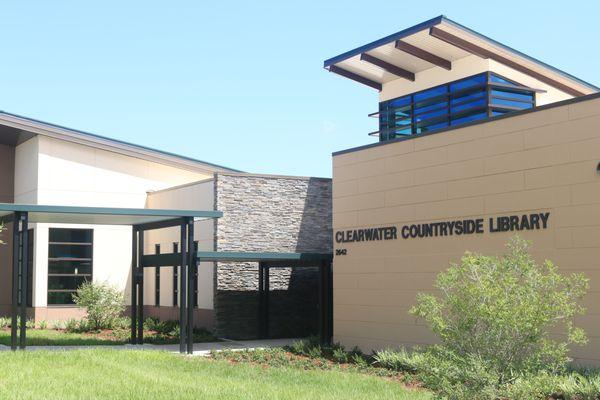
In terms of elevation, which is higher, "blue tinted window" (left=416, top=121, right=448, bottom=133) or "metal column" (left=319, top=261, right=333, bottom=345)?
"blue tinted window" (left=416, top=121, right=448, bottom=133)

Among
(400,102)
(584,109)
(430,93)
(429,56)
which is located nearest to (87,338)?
(400,102)

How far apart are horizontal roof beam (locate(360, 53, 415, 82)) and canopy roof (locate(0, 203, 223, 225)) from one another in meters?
7.38

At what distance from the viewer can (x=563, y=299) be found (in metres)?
10.0

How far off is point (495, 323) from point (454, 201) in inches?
304

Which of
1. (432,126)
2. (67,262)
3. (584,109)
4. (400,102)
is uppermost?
(400,102)

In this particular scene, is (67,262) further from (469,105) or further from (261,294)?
(469,105)

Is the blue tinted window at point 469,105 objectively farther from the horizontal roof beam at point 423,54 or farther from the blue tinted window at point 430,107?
the horizontal roof beam at point 423,54

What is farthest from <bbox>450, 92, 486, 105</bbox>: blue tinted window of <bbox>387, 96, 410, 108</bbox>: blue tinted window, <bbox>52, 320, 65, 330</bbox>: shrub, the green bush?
the green bush

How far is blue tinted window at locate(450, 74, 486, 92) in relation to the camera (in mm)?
22688

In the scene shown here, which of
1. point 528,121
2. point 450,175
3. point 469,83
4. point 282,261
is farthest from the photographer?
point 282,261

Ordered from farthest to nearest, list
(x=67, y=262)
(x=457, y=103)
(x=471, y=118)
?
(x=67, y=262)
(x=457, y=103)
(x=471, y=118)

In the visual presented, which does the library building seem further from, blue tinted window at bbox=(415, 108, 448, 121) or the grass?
the grass

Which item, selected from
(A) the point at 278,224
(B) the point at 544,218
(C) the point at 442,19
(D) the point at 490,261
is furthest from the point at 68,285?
(D) the point at 490,261

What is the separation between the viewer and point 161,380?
13.9 meters
